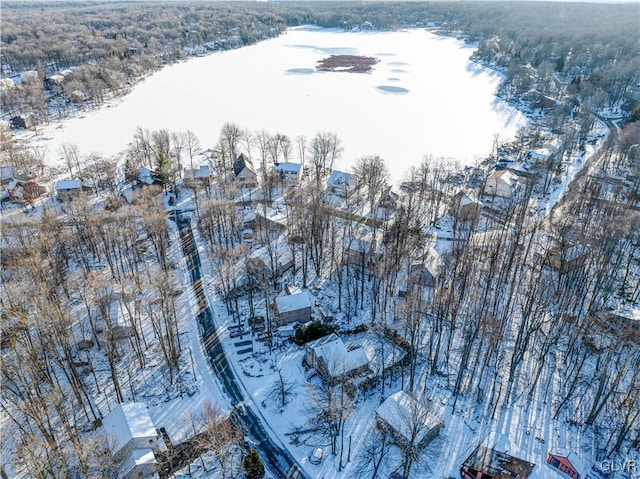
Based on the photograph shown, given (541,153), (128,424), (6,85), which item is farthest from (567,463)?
(6,85)

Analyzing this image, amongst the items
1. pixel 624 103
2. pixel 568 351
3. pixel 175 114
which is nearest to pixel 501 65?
pixel 624 103

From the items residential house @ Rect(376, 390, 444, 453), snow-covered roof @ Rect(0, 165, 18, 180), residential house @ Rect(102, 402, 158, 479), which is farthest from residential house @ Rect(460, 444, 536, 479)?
snow-covered roof @ Rect(0, 165, 18, 180)

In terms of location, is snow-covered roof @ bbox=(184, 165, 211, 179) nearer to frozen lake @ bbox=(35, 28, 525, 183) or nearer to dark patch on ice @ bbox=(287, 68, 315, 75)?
frozen lake @ bbox=(35, 28, 525, 183)

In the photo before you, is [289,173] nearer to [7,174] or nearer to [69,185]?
[69,185]

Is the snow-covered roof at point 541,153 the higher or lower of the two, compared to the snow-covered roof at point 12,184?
higher

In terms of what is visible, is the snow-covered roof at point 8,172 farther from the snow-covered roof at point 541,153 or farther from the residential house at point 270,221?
the snow-covered roof at point 541,153

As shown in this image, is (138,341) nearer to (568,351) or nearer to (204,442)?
(204,442)

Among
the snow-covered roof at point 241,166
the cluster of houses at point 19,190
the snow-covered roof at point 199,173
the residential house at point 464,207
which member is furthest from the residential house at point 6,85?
the residential house at point 464,207
